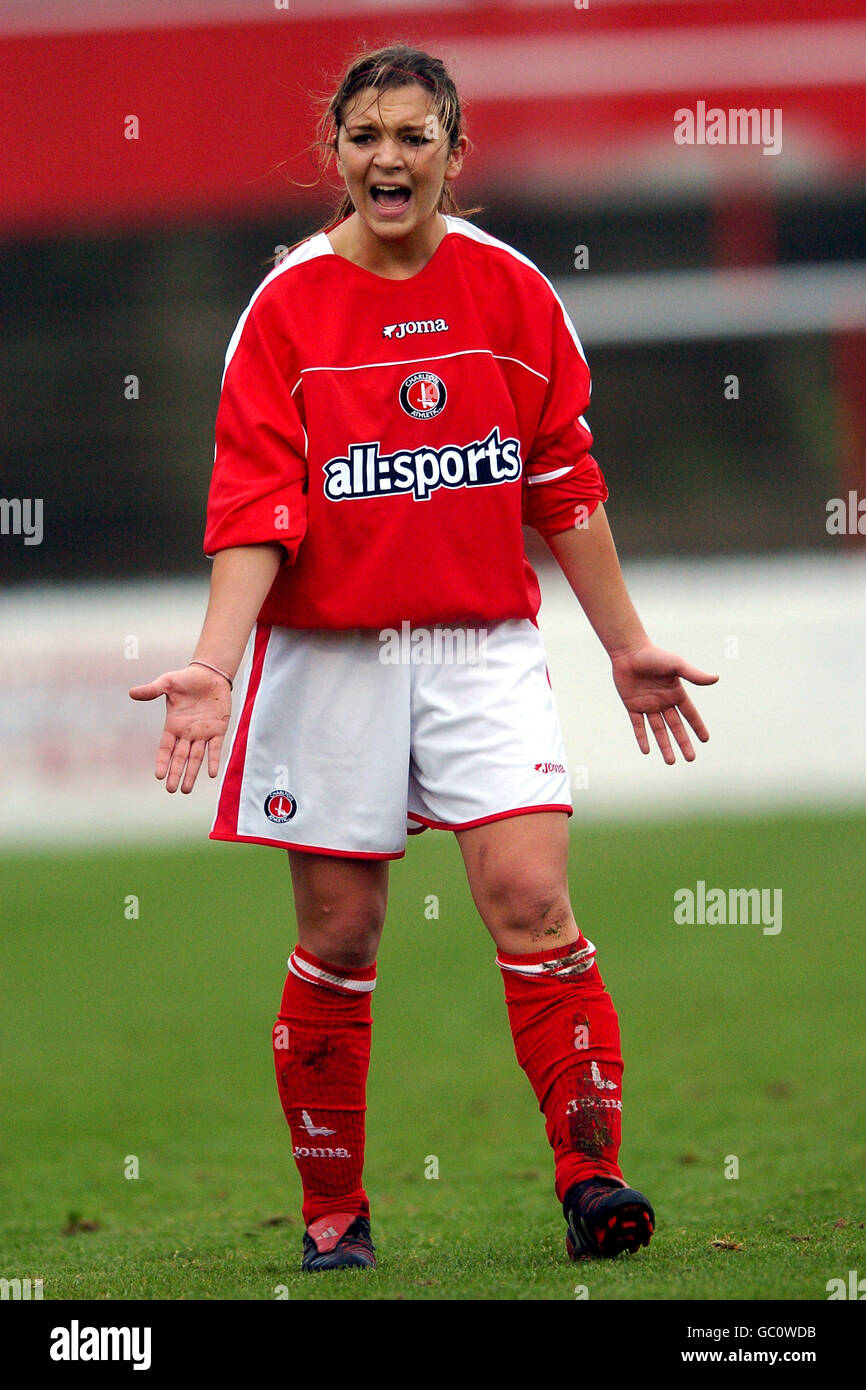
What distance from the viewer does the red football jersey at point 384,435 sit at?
126 inches

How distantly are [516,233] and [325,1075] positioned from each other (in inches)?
581

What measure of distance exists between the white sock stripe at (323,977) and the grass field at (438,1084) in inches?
19.9

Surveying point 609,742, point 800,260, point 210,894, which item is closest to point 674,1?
point 800,260

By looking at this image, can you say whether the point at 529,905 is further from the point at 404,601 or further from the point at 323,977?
the point at 404,601

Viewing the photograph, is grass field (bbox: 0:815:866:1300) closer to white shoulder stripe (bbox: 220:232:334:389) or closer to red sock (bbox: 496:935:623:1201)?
red sock (bbox: 496:935:623:1201)

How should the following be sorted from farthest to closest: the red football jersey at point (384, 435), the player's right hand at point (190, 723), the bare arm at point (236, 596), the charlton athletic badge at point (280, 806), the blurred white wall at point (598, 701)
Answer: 1. the blurred white wall at point (598, 701)
2. the charlton athletic badge at point (280, 806)
3. the red football jersey at point (384, 435)
4. the bare arm at point (236, 596)
5. the player's right hand at point (190, 723)

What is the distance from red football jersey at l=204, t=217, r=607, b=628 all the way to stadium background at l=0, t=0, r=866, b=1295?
11917mm

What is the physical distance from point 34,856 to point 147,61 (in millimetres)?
10103

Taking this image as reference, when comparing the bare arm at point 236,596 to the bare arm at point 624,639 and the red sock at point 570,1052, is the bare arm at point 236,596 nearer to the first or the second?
the bare arm at point 624,639

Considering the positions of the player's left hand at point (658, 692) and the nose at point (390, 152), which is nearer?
the nose at point (390, 152)

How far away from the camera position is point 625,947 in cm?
776

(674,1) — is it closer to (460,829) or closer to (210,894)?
(210,894)

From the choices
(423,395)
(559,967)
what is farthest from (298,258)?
(559,967)

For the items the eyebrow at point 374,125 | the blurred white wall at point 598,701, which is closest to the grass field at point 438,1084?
the blurred white wall at point 598,701
